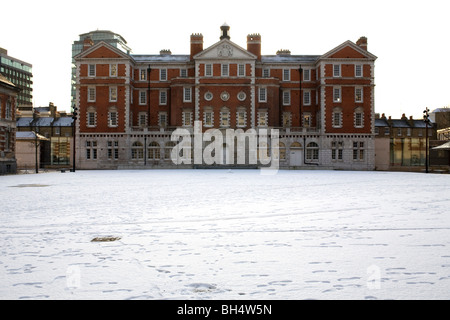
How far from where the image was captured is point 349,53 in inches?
2254

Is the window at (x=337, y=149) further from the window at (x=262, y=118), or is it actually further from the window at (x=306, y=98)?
the window at (x=262, y=118)

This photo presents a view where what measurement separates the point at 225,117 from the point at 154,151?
1073 cm

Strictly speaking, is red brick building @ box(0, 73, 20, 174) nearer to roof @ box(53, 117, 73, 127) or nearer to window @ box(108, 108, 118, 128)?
window @ box(108, 108, 118, 128)

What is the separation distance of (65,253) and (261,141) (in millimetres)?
49871

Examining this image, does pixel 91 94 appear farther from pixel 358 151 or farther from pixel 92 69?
pixel 358 151

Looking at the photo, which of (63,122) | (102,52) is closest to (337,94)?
(102,52)

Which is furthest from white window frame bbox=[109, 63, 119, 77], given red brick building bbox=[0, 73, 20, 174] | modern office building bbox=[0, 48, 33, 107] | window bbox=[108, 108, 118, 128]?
modern office building bbox=[0, 48, 33, 107]

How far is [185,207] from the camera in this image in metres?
13.3

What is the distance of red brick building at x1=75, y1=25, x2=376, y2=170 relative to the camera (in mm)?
56438

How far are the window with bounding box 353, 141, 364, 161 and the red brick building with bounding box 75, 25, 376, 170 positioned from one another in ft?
0.45

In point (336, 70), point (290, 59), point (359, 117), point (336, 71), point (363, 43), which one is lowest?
point (359, 117)

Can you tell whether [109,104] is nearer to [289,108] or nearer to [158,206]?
[289,108]

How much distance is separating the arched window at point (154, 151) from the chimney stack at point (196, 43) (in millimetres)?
14406
